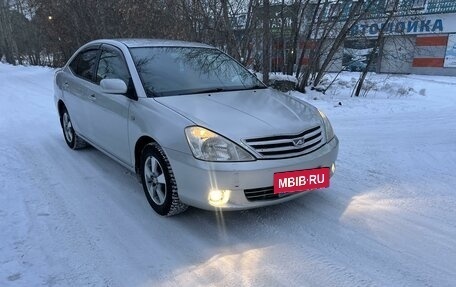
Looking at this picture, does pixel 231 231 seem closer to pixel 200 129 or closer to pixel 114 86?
pixel 200 129

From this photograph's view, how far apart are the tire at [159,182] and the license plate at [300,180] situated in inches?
34.6

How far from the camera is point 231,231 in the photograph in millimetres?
3498

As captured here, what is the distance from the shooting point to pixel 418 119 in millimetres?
8438

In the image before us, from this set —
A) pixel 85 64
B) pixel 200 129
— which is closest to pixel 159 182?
pixel 200 129

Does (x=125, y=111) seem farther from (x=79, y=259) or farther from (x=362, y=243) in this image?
(x=362, y=243)

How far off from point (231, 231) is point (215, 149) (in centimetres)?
76

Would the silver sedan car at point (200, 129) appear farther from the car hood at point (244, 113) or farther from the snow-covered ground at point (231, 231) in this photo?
the snow-covered ground at point (231, 231)

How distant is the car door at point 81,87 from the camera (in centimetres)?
507

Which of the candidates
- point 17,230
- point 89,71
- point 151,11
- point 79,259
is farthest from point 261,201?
point 151,11

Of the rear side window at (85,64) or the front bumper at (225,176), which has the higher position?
the rear side window at (85,64)

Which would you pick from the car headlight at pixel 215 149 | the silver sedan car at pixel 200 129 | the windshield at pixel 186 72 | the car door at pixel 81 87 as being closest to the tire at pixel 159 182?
the silver sedan car at pixel 200 129

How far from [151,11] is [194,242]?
1151 cm

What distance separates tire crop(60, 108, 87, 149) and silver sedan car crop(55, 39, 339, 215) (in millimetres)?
833

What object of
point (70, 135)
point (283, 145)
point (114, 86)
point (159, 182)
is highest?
point (114, 86)
